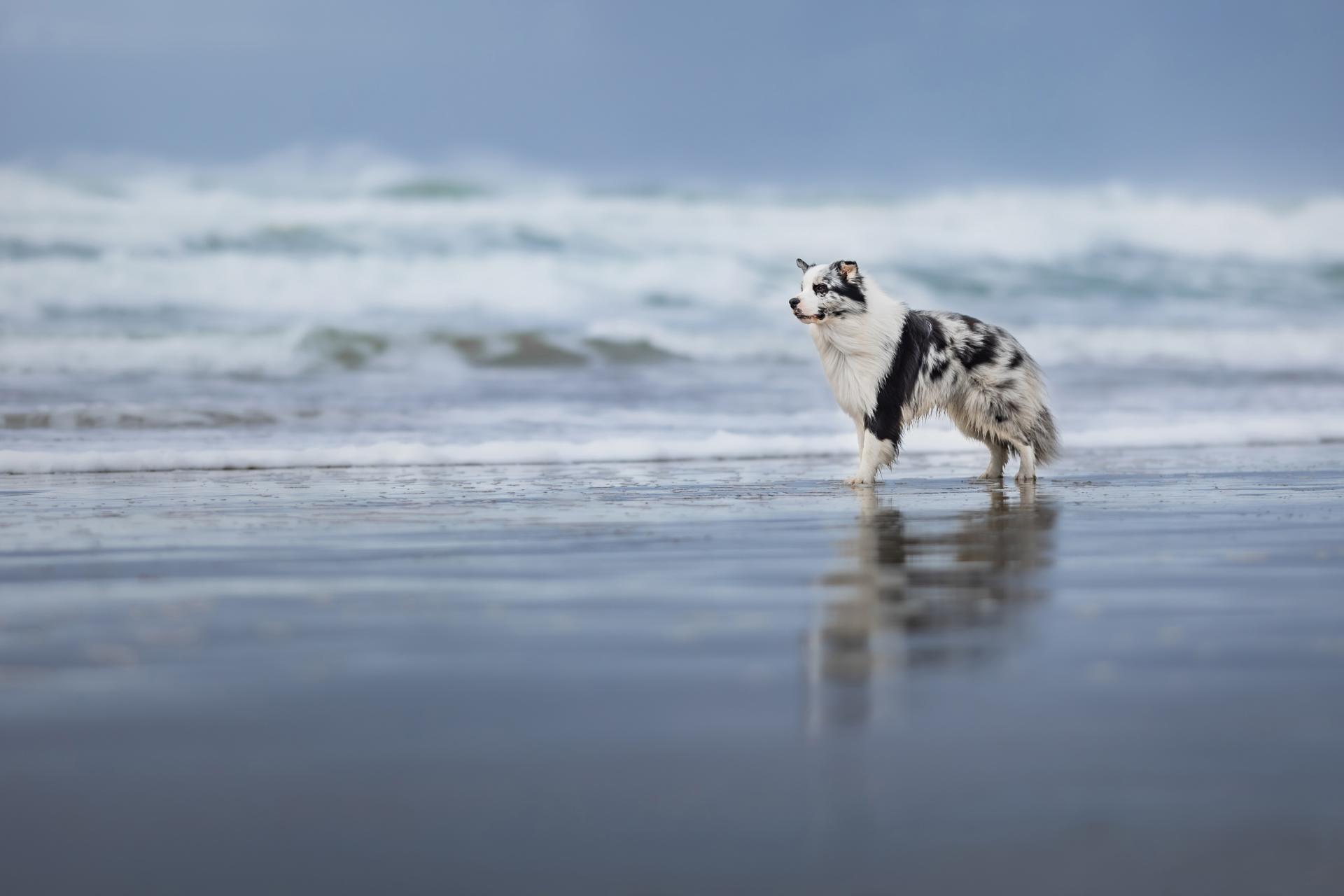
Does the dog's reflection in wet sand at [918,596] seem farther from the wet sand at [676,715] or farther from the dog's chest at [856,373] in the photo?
the dog's chest at [856,373]

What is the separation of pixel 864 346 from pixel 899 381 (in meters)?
0.24

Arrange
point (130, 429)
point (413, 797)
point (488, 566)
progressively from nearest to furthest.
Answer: point (413, 797) < point (488, 566) < point (130, 429)

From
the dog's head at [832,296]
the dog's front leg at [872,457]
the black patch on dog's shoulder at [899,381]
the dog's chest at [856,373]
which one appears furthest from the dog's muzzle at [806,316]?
the dog's front leg at [872,457]

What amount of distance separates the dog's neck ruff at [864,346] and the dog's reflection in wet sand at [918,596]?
1.93 meters

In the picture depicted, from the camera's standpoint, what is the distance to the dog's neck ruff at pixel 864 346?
7.03 meters

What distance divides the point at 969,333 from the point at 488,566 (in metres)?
4.23

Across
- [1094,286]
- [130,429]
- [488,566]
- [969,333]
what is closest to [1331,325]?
[1094,286]

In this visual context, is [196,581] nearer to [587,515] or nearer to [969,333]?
[587,515]

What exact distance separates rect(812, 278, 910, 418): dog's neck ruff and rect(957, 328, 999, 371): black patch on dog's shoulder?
412 mm

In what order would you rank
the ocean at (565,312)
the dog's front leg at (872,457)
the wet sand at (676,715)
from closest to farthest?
the wet sand at (676,715)
the dog's front leg at (872,457)
the ocean at (565,312)

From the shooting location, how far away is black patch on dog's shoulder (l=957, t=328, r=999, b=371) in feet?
24.0

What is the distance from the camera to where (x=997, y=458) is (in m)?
7.46

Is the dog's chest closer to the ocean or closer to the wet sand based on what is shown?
the ocean

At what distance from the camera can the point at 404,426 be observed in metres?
9.93
